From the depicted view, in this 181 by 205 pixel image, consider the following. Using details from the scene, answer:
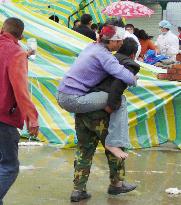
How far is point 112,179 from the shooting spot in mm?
5434

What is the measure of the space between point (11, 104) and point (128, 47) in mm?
1481

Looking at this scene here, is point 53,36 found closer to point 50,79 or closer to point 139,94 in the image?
point 50,79

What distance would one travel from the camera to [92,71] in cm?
505

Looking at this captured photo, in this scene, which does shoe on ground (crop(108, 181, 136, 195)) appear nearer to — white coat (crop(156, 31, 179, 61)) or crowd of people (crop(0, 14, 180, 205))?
crowd of people (crop(0, 14, 180, 205))

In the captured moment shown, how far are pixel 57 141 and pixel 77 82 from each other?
2.38 meters

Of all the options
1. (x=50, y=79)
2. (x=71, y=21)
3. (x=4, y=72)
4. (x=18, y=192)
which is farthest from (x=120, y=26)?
(x=71, y=21)

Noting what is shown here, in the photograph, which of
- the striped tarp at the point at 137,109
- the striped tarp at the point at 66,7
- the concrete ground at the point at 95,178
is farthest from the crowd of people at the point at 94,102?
the striped tarp at the point at 66,7

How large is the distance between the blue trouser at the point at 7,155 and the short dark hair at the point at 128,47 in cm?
146

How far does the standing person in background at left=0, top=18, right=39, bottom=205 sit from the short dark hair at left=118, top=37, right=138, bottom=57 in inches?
48.6

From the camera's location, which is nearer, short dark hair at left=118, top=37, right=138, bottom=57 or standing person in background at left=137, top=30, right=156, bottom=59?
short dark hair at left=118, top=37, right=138, bottom=57

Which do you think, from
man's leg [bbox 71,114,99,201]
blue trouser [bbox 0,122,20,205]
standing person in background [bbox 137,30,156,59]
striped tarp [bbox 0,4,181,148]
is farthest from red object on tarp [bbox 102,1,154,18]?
blue trouser [bbox 0,122,20,205]

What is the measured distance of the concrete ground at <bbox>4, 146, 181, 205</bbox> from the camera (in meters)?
5.33

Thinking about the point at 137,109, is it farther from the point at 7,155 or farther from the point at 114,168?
the point at 7,155

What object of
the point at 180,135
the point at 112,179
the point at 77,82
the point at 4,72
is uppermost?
the point at 4,72
